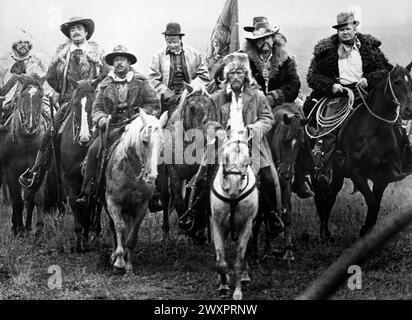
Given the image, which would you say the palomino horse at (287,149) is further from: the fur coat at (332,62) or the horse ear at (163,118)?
the horse ear at (163,118)

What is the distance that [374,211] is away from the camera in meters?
9.76

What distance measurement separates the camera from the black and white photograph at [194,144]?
9172 mm

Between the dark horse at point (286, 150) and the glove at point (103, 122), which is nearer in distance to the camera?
the dark horse at point (286, 150)

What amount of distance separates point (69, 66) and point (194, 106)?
5.27 feet

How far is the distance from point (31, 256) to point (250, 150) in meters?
2.84

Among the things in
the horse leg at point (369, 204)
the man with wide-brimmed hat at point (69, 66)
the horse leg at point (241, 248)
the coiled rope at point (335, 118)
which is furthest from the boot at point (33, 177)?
the horse leg at point (369, 204)

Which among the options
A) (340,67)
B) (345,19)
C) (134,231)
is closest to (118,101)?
(134,231)

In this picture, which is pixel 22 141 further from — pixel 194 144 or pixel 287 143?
pixel 287 143

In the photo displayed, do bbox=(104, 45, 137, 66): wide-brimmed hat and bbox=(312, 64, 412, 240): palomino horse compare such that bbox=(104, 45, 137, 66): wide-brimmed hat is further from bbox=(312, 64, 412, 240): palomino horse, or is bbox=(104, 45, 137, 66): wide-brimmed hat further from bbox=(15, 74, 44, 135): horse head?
bbox=(312, 64, 412, 240): palomino horse

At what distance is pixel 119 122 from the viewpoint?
968 centimetres

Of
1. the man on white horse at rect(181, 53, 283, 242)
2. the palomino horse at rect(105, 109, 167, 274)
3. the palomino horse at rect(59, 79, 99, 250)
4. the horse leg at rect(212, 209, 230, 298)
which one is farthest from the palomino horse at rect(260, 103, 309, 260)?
the palomino horse at rect(59, 79, 99, 250)

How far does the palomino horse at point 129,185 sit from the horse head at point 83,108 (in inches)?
24.3

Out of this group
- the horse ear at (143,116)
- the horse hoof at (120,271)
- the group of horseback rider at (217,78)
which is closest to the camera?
the horse ear at (143,116)

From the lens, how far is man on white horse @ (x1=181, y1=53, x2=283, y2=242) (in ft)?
29.4
